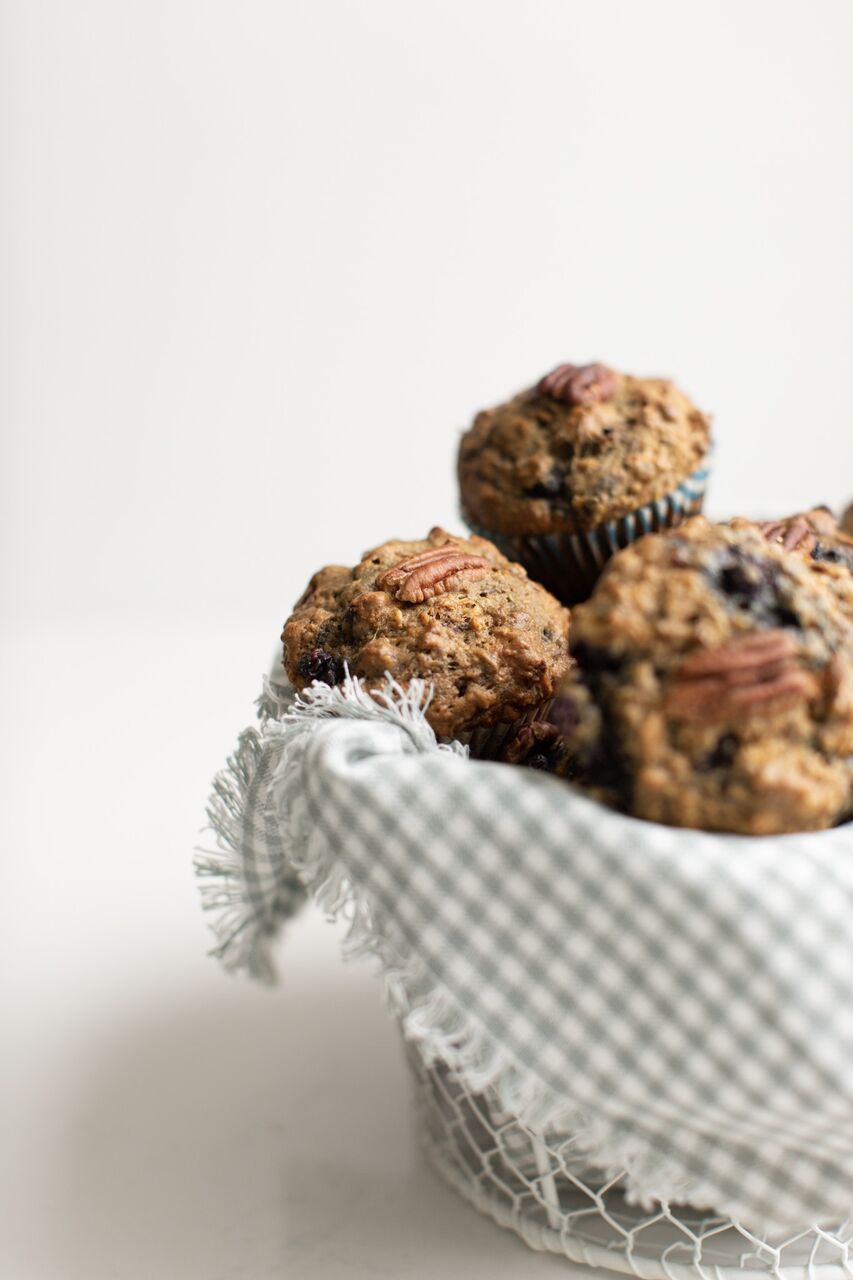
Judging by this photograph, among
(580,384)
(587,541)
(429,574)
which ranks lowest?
(587,541)

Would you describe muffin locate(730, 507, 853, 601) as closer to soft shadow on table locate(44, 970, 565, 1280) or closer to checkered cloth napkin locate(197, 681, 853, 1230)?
checkered cloth napkin locate(197, 681, 853, 1230)

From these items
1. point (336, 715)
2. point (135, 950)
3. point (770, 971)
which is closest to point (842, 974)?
point (770, 971)

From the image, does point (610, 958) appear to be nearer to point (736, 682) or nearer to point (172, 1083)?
point (736, 682)

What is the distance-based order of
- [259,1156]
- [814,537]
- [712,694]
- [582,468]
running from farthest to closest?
[582,468]
[259,1156]
[814,537]
[712,694]

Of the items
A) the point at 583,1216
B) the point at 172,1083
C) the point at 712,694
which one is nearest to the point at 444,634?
the point at 712,694

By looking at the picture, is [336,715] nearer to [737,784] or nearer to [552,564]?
[737,784]

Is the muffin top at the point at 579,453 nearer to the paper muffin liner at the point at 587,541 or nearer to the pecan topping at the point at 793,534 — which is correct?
the paper muffin liner at the point at 587,541
